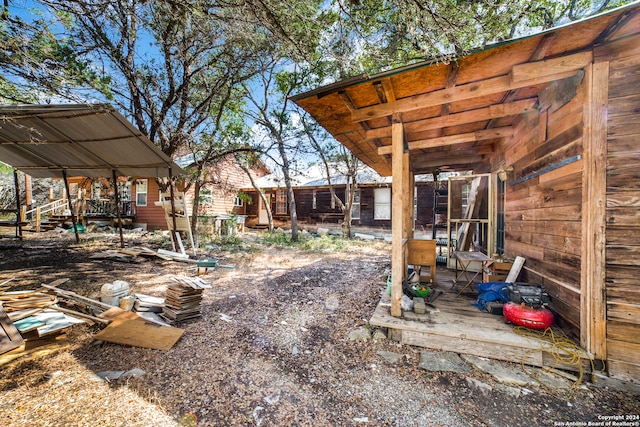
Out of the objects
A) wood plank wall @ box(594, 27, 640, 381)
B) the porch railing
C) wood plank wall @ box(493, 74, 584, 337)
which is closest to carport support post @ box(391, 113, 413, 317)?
wood plank wall @ box(493, 74, 584, 337)

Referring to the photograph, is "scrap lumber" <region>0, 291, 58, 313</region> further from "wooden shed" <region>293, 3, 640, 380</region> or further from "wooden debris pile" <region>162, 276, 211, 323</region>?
"wooden shed" <region>293, 3, 640, 380</region>

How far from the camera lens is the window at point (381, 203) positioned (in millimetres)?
13758

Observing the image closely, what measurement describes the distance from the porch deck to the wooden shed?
0.75ft

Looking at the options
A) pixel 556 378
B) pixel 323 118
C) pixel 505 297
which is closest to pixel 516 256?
pixel 505 297

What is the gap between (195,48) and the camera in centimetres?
633

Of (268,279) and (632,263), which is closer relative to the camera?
(632,263)

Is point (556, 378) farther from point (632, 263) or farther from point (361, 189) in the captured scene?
point (361, 189)

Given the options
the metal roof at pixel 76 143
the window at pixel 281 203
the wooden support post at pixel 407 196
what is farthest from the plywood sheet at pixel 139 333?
the window at pixel 281 203

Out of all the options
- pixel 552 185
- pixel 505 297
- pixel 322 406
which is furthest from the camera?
pixel 505 297

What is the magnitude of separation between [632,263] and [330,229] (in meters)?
13.0

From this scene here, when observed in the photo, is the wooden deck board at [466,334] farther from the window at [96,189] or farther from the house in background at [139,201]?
the window at [96,189]

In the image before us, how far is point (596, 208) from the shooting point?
223 centimetres

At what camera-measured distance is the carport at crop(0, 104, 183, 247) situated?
13.2 ft

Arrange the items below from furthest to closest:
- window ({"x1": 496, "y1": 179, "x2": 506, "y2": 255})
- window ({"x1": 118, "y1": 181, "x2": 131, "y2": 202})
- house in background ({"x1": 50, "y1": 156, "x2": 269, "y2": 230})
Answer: window ({"x1": 118, "y1": 181, "x2": 131, "y2": 202}) < house in background ({"x1": 50, "y1": 156, "x2": 269, "y2": 230}) < window ({"x1": 496, "y1": 179, "x2": 506, "y2": 255})
